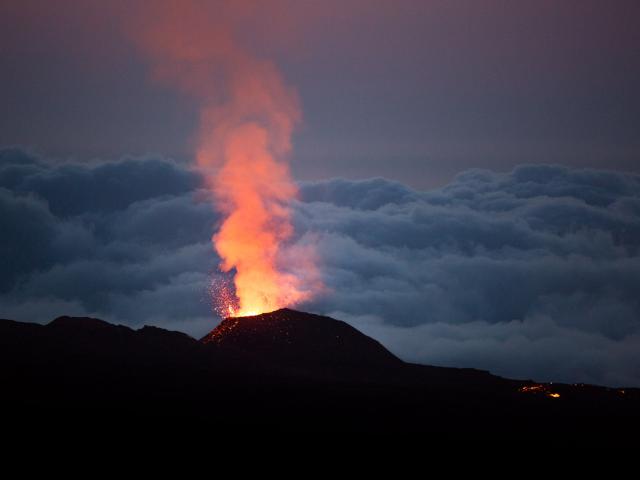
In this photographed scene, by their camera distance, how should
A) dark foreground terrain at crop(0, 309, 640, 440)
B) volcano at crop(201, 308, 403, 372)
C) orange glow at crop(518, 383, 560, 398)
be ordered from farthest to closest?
volcano at crop(201, 308, 403, 372), orange glow at crop(518, 383, 560, 398), dark foreground terrain at crop(0, 309, 640, 440)

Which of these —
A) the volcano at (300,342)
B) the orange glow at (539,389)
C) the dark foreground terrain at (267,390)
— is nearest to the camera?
the dark foreground terrain at (267,390)

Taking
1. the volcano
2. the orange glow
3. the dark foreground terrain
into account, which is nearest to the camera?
the dark foreground terrain

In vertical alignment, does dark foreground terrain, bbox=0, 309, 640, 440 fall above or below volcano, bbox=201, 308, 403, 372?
below

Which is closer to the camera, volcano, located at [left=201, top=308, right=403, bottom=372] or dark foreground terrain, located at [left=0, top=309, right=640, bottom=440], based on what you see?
dark foreground terrain, located at [left=0, top=309, right=640, bottom=440]

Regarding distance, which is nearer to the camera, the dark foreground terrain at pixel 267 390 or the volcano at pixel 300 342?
the dark foreground terrain at pixel 267 390

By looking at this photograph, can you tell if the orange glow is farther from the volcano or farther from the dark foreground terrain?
the volcano

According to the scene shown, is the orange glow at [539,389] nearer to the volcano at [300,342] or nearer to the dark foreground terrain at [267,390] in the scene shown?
the dark foreground terrain at [267,390]

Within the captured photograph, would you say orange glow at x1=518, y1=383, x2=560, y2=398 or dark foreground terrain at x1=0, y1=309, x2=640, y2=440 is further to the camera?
orange glow at x1=518, y1=383, x2=560, y2=398

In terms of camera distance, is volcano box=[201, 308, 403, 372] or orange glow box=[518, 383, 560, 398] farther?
volcano box=[201, 308, 403, 372]

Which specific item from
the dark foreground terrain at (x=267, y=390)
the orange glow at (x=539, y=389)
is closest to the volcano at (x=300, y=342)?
the dark foreground terrain at (x=267, y=390)

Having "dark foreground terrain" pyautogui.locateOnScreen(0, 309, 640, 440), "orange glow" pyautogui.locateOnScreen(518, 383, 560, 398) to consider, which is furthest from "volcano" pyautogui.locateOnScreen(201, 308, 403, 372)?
"orange glow" pyautogui.locateOnScreen(518, 383, 560, 398)
